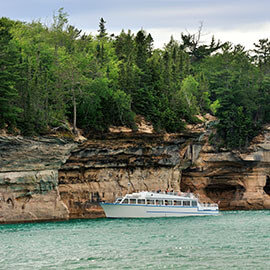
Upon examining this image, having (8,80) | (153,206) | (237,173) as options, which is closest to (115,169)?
(153,206)

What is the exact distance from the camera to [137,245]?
133 ft

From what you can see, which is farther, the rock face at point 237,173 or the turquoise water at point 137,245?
the rock face at point 237,173

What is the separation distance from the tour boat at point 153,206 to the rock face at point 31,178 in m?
5.15

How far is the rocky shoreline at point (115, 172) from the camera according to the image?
5850 cm

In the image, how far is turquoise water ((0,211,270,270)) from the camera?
112ft

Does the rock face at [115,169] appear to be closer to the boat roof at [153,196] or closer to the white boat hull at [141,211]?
the white boat hull at [141,211]

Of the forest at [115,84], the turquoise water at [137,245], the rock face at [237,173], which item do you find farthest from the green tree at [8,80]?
the rock face at [237,173]

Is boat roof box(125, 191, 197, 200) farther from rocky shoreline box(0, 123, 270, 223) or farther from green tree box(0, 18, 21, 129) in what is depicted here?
green tree box(0, 18, 21, 129)

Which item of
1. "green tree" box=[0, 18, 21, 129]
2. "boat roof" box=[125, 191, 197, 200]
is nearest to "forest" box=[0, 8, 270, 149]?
"green tree" box=[0, 18, 21, 129]

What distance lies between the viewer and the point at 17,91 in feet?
202

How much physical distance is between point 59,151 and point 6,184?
6.20 meters

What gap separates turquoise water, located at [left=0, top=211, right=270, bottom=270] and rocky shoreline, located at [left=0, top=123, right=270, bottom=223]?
13.2 feet

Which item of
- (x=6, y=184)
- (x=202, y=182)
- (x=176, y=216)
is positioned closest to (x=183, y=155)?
(x=202, y=182)

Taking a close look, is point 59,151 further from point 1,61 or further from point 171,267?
point 171,267
